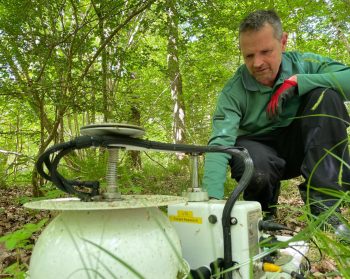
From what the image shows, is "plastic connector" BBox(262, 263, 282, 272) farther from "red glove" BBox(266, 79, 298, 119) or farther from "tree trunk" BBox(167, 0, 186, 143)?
"tree trunk" BBox(167, 0, 186, 143)

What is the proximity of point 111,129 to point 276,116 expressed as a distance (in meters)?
1.37

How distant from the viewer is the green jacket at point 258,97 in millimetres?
2170

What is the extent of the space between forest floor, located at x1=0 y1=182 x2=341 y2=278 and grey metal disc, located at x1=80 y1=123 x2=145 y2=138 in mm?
672

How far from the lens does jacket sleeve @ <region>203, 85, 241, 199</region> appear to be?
5.98 feet

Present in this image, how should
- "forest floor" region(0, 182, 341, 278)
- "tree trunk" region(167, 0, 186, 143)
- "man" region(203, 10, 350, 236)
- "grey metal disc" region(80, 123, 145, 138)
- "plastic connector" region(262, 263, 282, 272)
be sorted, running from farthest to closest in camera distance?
"tree trunk" region(167, 0, 186, 143) → "man" region(203, 10, 350, 236) → "forest floor" region(0, 182, 341, 278) → "plastic connector" region(262, 263, 282, 272) → "grey metal disc" region(80, 123, 145, 138)

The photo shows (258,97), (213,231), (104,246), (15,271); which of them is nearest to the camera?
(104,246)

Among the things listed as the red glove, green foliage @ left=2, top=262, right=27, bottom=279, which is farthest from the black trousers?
green foliage @ left=2, top=262, right=27, bottom=279

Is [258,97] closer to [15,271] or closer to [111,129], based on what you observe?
[111,129]

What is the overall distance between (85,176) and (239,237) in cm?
226

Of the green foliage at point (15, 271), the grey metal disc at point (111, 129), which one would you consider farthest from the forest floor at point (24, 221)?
the grey metal disc at point (111, 129)

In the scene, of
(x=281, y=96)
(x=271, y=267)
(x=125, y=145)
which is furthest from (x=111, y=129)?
(x=281, y=96)

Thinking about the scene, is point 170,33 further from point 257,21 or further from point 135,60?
point 257,21

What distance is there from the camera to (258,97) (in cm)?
238

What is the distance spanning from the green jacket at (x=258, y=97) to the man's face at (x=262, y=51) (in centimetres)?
10
